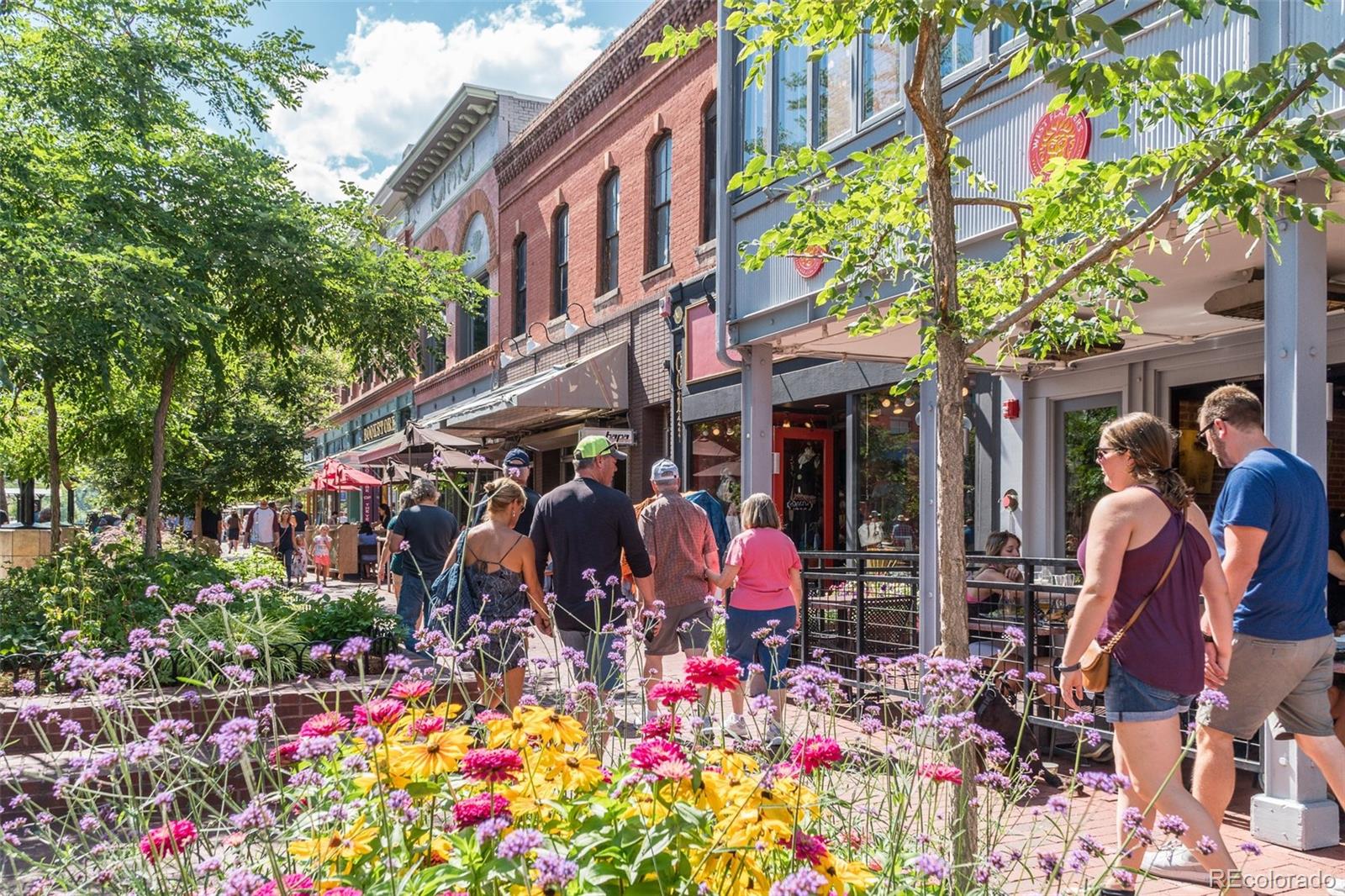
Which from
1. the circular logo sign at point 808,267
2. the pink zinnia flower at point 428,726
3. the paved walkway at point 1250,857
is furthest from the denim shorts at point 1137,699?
the circular logo sign at point 808,267

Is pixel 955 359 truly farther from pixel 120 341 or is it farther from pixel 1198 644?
pixel 120 341

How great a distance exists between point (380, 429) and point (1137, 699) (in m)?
34.3

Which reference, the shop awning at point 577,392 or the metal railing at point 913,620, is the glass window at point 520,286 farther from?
the metal railing at point 913,620

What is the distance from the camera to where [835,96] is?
32.1ft

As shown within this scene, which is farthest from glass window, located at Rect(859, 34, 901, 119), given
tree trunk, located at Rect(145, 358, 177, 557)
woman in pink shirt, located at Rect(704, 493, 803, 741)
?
tree trunk, located at Rect(145, 358, 177, 557)

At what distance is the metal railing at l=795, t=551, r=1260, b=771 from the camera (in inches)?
250

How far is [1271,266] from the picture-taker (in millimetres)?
5301

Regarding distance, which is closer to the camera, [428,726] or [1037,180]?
[428,726]

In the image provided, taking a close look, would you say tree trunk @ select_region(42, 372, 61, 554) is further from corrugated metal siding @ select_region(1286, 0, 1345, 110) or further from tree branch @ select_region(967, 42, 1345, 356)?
corrugated metal siding @ select_region(1286, 0, 1345, 110)

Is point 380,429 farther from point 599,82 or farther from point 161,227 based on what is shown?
point 161,227

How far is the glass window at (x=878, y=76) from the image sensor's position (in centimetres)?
902

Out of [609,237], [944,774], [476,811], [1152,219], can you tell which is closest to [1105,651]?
[1152,219]

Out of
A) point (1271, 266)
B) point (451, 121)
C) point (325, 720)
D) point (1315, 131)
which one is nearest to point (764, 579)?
point (1271, 266)

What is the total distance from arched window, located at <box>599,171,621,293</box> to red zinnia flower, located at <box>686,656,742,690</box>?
16.9m
